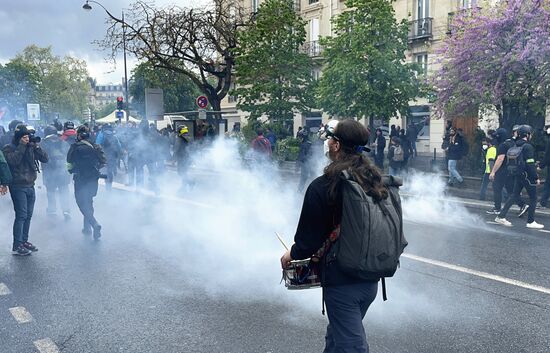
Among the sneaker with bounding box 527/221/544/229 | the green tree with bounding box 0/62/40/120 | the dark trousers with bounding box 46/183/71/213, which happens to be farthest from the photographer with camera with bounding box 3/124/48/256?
the green tree with bounding box 0/62/40/120

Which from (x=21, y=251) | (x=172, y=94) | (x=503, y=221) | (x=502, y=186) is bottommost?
(x=503, y=221)

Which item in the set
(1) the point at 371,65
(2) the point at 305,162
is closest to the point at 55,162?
(2) the point at 305,162

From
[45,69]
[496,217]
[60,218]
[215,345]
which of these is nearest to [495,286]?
[215,345]

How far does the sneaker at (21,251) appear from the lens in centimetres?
678

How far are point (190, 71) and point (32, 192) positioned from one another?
21.4 metres

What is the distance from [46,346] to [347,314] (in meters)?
2.52

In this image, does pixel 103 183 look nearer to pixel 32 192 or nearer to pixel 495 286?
pixel 32 192

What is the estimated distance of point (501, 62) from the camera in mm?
13555

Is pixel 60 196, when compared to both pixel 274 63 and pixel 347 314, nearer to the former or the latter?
pixel 347 314

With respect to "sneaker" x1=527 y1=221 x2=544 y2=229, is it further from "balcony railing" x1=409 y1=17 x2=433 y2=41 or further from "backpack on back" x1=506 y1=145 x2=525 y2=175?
"balcony railing" x1=409 y1=17 x2=433 y2=41

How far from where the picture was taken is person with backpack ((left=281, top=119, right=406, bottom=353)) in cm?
251

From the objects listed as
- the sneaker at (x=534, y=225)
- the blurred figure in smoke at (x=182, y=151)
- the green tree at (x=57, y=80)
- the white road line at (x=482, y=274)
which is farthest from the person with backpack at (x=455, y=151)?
the green tree at (x=57, y=80)

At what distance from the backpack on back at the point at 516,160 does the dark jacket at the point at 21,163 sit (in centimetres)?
740

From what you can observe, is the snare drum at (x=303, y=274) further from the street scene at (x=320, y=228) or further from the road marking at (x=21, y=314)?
the road marking at (x=21, y=314)
